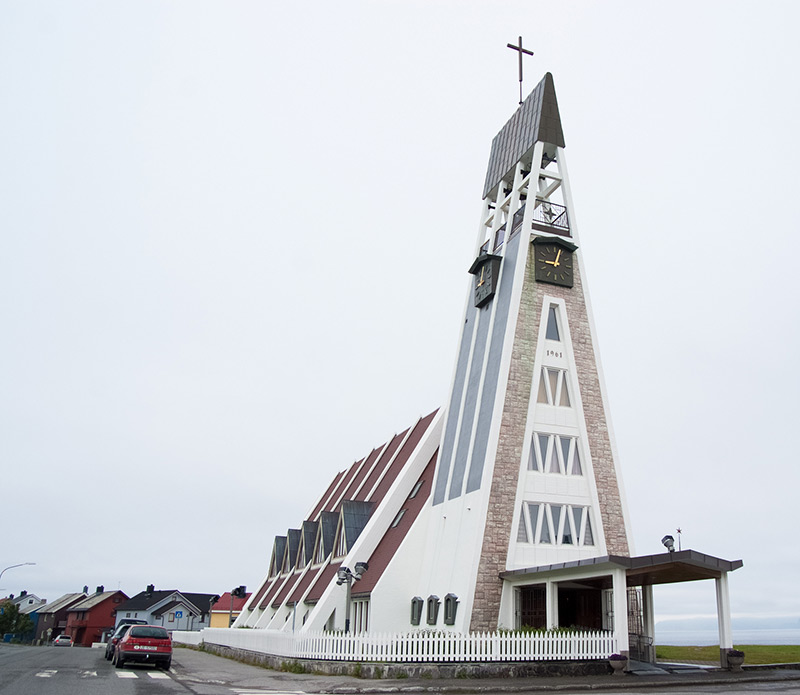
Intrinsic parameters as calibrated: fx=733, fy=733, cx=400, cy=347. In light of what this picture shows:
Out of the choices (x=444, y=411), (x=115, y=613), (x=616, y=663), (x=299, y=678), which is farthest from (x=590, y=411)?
(x=115, y=613)

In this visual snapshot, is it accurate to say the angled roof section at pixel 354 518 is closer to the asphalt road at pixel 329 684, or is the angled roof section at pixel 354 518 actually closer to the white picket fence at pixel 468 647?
the white picket fence at pixel 468 647

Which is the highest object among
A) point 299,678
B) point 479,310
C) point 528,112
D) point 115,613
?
point 528,112

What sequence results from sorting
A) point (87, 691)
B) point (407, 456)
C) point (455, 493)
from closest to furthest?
point (87, 691), point (455, 493), point (407, 456)

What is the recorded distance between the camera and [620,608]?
2133 cm

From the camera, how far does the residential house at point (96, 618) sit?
301 ft

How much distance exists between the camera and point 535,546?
88.4 ft

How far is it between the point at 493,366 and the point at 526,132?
12.1 m

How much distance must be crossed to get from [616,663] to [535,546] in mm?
6063

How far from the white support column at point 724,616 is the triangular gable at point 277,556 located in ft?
107

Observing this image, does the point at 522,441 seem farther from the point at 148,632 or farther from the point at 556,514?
the point at 148,632

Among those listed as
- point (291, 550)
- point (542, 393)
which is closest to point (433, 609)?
point (542, 393)

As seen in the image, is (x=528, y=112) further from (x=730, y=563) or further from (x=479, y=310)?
(x=730, y=563)

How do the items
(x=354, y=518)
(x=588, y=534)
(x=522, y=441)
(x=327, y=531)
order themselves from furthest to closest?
(x=327, y=531) → (x=354, y=518) → (x=522, y=441) → (x=588, y=534)

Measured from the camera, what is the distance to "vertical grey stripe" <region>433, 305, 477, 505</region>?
103 feet
